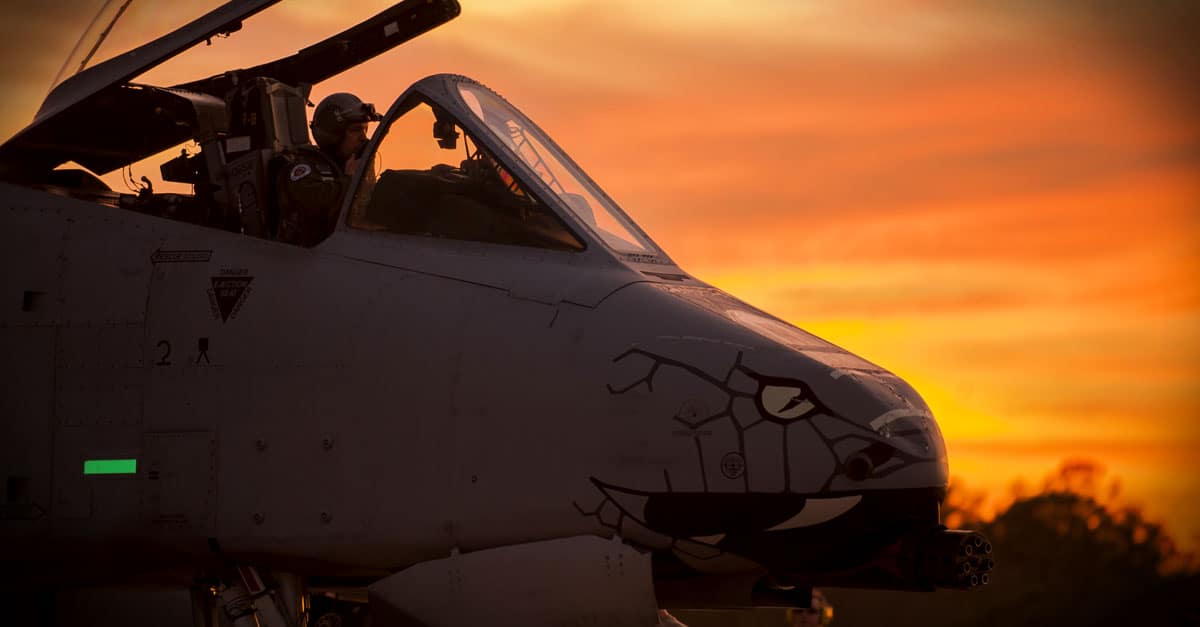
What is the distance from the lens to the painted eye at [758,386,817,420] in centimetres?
834

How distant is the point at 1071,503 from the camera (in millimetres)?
20500

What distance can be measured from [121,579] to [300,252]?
2245 millimetres

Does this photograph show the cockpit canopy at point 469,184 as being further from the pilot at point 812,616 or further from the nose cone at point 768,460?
the pilot at point 812,616

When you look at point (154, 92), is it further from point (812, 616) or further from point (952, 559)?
point (952, 559)

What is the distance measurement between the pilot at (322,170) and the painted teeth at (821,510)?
11.0 feet

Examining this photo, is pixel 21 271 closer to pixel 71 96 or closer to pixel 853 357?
pixel 71 96

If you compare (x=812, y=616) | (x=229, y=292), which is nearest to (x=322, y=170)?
(x=229, y=292)

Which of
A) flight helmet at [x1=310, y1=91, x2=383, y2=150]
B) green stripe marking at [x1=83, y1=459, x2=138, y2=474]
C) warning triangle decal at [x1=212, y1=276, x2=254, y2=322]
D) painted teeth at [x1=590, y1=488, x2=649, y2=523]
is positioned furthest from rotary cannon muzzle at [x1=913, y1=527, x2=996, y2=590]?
flight helmet at [x1=310, y1=91, x2=383, y2=150]

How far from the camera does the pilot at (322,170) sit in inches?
399

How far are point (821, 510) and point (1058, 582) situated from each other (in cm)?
1404

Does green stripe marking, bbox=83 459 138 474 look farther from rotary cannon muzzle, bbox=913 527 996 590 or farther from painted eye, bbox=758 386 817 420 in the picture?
rotary cannon muzzle, bbox=913 527 996 590

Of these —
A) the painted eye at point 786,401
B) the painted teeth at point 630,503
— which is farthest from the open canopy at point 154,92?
the painted eye at point 786,401

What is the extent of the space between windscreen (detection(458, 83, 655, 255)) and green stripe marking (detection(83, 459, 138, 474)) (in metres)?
2.84

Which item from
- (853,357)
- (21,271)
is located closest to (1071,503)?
Answer: (853,357)
